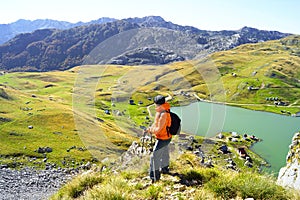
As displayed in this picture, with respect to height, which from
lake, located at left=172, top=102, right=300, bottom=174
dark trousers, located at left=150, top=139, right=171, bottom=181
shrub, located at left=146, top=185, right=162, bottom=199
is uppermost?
dark trousers, located at left=150, top=139, right=171, bottom=181

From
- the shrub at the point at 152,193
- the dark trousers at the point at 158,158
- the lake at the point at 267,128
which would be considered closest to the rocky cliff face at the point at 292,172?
the dark trousers at the point at 158,158

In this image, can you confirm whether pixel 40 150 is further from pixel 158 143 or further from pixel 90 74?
pixel 158 143

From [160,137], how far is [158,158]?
2.68ft

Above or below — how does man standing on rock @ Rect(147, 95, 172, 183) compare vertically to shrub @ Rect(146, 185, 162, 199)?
above

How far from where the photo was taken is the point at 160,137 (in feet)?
30.5

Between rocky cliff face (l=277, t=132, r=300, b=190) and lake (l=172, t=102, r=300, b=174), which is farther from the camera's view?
lake (l=172, t=102, r=300, b=174)

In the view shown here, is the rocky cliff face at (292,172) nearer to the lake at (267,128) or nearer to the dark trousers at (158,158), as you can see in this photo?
the dark trousers at (158,158)

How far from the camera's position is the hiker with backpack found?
9008 mm

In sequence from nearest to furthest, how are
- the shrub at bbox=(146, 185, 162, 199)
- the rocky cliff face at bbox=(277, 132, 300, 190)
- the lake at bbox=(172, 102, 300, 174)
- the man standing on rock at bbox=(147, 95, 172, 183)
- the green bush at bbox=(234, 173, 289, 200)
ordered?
the green bush at bbox=(234, 173, 289, 200)
the shrub at bbox=(146, 185, 162, 199)
the man standing on rock at bbox=(147, 95, 172, 183)
the rocky cliff face at bbox=(277, 132, 300, 190)
the lake at bbox=(172, 102, 300, 174)

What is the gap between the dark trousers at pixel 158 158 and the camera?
9.38 m

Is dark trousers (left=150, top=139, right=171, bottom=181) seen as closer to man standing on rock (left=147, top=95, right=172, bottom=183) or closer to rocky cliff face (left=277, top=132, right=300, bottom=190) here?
man standing on rock (left=147, top=95, right=172, bottom=183)

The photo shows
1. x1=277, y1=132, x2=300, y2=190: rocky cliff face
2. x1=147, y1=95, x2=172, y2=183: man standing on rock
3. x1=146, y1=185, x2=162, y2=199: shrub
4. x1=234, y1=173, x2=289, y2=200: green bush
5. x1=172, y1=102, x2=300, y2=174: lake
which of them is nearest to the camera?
x1=234, y1=173, x2=289, y2=200: green bush

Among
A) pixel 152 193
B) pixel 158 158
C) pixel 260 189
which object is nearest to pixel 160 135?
pixel 158 158

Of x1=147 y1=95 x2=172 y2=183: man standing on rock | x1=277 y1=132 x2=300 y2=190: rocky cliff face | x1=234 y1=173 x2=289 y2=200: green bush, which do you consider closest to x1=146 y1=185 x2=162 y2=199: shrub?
x1=147 y1=95 x2=172 y2=183: man standing on rock
